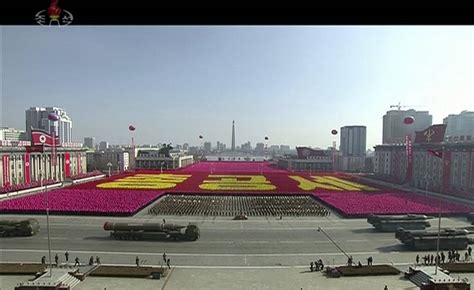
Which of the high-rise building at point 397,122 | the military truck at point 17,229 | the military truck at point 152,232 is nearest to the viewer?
the military truck at point 152,232

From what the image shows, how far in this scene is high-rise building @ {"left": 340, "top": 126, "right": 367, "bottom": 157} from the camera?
4346 inches

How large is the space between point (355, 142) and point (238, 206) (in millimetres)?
79632

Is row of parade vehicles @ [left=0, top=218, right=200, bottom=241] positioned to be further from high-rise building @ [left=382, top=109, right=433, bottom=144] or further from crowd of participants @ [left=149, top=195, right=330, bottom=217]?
high-rise building @ [left=382, top=109, right=433, bottom=144]

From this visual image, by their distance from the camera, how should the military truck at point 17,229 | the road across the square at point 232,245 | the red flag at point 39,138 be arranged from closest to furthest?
the road across the square at point 232,245 < the military truck at point 17,229 < the red flag at point 39,138

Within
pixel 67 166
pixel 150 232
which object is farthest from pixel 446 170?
pixel 67 166

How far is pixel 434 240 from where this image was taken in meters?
25.0

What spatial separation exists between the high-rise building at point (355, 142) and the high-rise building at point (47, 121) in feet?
254

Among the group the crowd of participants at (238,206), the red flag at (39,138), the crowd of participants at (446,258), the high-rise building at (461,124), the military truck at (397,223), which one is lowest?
the crowd of participants at (238,206)

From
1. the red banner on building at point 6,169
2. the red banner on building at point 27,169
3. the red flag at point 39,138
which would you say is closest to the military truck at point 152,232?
the red banner on building at point 6,169

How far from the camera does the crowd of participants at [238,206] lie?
36969 millimetres

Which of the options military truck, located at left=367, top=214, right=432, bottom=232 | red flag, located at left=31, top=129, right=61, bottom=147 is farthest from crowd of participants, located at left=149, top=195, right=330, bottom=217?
red flag, located at left=31, top=129, right=61, bottom=147

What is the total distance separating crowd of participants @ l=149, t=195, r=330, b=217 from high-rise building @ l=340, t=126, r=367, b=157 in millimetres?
69723

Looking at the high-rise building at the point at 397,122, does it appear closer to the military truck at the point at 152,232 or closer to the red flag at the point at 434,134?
the red flag at the point at 434,134

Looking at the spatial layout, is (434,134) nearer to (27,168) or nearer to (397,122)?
(397,122)
